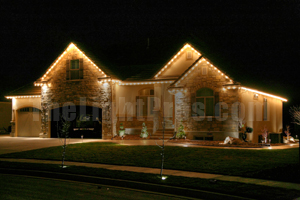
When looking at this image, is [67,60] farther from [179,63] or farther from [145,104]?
[179,63]

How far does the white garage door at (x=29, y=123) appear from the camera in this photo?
2861 cm

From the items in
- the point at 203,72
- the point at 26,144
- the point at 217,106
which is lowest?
the point at 26,144

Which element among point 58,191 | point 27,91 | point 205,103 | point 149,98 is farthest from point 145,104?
point 58,191

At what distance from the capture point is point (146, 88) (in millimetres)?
25688

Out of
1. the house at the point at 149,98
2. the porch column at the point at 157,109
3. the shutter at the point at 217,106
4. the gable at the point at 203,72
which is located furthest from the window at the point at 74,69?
the shutter at the point at 217,106

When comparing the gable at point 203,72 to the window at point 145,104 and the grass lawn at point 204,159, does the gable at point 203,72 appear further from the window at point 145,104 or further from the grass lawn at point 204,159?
the grass lawn at point 204,159

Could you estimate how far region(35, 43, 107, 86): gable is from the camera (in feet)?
80.3

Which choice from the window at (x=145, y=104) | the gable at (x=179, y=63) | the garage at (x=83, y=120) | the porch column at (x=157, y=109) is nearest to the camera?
the gable at (x=179, y=63)

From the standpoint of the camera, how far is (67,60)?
25.4 meters

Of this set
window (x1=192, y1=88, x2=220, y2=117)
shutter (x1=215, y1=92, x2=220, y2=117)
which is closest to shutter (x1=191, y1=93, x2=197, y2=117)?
window (x1=192, y1=88, x2=220, y2=117)

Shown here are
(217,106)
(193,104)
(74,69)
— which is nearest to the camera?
(217,106)

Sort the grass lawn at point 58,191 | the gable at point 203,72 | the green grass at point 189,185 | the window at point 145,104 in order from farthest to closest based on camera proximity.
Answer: the window at point 145,104, the gable at point 203,72, the grass lawn at point 58,191, the green grass at point 189,185

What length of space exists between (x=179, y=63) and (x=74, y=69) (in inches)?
333

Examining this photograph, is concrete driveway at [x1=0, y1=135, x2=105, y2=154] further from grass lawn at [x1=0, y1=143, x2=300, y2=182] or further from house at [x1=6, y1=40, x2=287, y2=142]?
grass lawn at [x1=0, y1=143, x2=300, y2=182]
